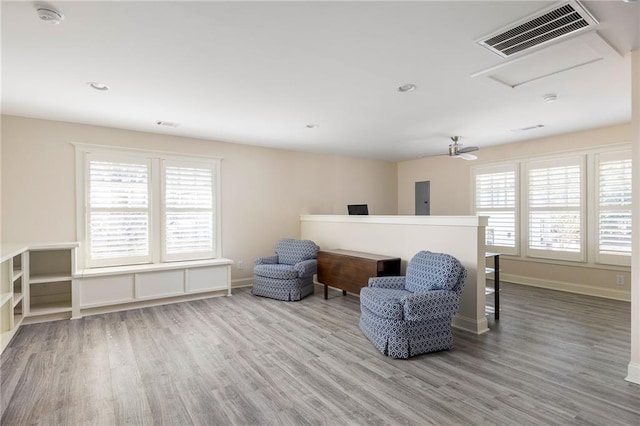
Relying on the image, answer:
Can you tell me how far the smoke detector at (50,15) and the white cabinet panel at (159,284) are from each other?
10.9ft

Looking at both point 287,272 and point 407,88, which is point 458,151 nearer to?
point 407,88

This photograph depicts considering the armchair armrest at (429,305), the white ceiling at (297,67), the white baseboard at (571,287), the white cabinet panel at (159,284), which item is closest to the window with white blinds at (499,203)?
the white baseboard at (571,287)

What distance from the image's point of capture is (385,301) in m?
3.15

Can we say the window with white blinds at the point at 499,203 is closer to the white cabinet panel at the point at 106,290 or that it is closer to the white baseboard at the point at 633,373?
the white baseboard at the point at 633,373

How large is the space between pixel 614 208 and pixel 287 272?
4.92 meters

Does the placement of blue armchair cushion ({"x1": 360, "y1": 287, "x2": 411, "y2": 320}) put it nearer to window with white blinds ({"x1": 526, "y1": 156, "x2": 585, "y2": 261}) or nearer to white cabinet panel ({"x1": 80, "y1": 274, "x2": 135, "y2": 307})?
white cabinet panel ({"x1": 80, "y1": 274, "x2": 135, "y2": 307})

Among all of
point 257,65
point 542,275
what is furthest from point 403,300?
point 542,275

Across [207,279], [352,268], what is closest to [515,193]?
[352,268]

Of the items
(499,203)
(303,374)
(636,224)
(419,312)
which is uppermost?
(499,203)

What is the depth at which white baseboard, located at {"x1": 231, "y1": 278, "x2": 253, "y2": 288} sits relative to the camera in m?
5.77

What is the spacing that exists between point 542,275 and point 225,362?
17.8ft

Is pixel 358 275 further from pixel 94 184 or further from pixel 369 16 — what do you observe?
pixel 94 184

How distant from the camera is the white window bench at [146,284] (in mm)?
4215

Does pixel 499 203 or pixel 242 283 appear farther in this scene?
pixel 499 203
